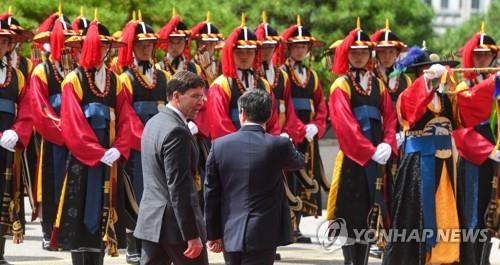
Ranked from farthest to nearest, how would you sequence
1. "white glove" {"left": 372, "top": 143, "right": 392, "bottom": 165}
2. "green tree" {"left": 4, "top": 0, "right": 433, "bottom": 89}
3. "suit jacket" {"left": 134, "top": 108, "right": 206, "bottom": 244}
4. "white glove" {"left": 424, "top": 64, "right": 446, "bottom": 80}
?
"green tree" {"left": 4, "top": 0, "right": 433, "bottom": 89} < "white glove" {"left": 372, "top": 143, "right": 392, "bottom": 165} < "white glove" {"left": 424, "top": 64, "right": 446, "bottom": 80} < "suit jacket" {"left": 134, "top": 108, "right": 206, "bottom": 244}

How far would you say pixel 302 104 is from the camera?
45.0 ft

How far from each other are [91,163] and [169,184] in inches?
112

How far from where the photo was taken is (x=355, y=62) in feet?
39.5

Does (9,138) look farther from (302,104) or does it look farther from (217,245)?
(217,245)

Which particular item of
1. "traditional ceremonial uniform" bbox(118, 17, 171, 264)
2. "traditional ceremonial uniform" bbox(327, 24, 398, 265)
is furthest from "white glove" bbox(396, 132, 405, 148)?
"traditional ceremonial uniform" bbox(118, 17, 171, 264)

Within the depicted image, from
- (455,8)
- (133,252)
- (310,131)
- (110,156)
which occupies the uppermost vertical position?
(110,156)

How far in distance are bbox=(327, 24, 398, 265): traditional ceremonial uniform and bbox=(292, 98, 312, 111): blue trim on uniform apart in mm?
1708

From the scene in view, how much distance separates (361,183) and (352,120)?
51 cm

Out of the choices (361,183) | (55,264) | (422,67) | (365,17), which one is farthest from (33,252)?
→ (365,17)

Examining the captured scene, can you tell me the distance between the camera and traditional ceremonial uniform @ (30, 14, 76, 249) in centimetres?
1184

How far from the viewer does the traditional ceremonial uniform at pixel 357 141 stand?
11.7 m

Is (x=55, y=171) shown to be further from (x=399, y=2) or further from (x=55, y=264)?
(x=399, y=2)

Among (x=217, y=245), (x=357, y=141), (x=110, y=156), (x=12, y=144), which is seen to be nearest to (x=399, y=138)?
(x=357, y=141)

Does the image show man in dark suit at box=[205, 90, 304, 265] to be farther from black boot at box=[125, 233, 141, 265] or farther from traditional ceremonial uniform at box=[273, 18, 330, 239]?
traditional ceremonial uniform at box=[273, 18, 330, 239]
